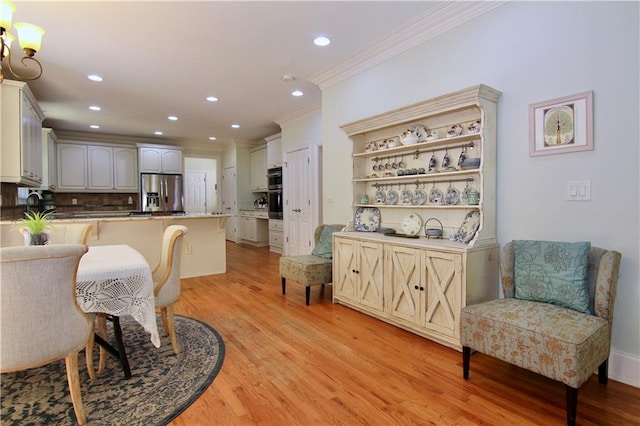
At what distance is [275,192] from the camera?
7.25 metres

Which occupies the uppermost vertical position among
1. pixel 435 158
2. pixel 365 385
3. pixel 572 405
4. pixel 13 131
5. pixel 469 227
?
pixel 13 131

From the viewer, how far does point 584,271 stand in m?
2.05

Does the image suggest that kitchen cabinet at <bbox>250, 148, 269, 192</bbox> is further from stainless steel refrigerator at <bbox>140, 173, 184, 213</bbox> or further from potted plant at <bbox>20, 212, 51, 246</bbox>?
potted plant at <bbox>20, 212, 51, 246</bbox>

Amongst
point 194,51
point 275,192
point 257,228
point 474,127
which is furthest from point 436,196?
point 257,228

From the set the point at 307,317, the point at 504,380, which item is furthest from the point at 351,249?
the point at 504,380

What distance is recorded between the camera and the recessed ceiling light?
3344mm

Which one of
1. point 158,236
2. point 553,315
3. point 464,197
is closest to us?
point 553,315

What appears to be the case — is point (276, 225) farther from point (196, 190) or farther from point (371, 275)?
point (371, 275)

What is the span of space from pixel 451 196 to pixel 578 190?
3.08 ft

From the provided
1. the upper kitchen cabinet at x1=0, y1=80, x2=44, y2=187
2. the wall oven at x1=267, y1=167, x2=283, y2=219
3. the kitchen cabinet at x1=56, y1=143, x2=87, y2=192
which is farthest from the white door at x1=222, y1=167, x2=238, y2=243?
the upper kitchen cabinet at x1=0, y1=80, x2=44, y2=187

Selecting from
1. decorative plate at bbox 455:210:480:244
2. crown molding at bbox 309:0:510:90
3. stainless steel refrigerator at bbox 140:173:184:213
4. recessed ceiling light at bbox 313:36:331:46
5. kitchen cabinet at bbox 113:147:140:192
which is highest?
recessed ceiling light at bbox 313:36:331:46

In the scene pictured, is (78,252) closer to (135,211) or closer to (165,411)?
(165,411)

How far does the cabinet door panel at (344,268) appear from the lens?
346cm

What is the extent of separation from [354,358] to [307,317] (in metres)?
0.94
